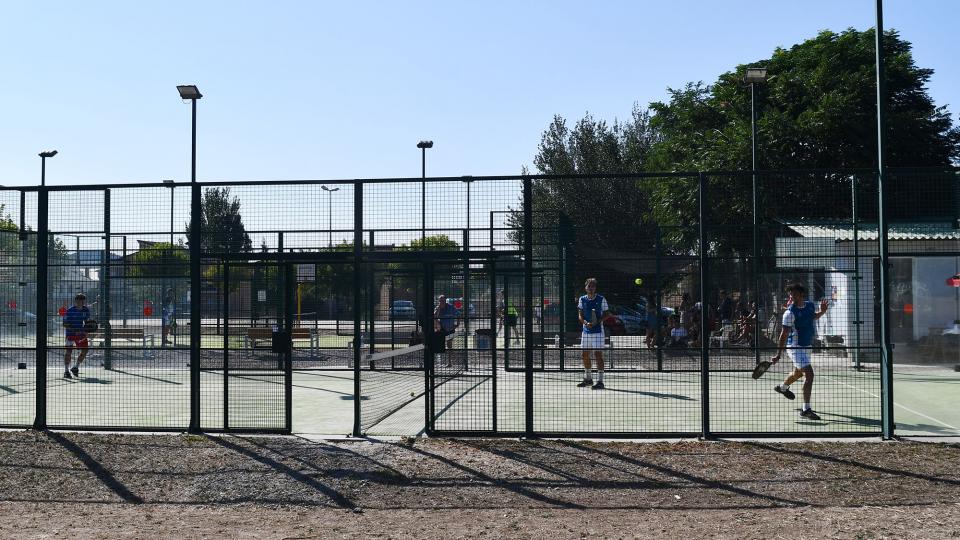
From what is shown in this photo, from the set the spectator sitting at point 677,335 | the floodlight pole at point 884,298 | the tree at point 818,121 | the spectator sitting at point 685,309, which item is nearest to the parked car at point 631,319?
the spectator sitting at point 677,335

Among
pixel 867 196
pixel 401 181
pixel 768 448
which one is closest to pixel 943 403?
pixel 768 448

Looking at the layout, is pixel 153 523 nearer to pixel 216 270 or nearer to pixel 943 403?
pixel 216 270

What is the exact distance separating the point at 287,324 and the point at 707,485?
4.61 m

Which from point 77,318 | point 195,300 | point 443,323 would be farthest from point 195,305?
point 77,318

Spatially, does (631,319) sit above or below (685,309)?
below

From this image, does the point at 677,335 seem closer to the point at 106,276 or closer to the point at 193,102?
the point at 106,276

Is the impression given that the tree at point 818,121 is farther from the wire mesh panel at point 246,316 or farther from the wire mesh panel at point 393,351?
the wire mesh panel at point 246,316

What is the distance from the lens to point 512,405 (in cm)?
1160

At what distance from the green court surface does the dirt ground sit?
0.99m

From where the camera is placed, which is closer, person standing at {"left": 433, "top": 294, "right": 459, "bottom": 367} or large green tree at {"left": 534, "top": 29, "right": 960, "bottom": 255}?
person standing at {"left": 433, "top": 294, "right": 459, "bottom": 367}

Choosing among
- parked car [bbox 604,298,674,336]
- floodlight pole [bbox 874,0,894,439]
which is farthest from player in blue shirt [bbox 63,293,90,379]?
floodlight pole [bbox 874,0,894,439]

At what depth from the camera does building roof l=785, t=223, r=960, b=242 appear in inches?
587

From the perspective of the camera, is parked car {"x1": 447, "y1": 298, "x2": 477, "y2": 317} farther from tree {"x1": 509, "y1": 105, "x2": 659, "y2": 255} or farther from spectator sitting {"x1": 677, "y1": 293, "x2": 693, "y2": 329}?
tree {"x1": 509, "y1": 105, "x2": 659, "y2": 255}

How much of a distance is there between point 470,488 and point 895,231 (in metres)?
11.3
